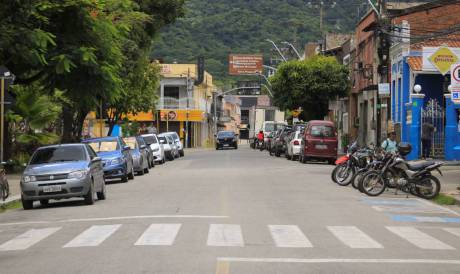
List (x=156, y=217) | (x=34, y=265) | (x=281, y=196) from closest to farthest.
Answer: (x=34, y=265), (x=156, y=217), (x=281, y=196)

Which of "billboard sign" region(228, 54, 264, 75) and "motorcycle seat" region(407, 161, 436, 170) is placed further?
"billboard sign" region(228, 54, 264, 75)

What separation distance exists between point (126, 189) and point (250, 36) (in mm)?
71398

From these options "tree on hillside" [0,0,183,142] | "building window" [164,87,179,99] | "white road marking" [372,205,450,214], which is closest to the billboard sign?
"building window" [164,87,179,99]

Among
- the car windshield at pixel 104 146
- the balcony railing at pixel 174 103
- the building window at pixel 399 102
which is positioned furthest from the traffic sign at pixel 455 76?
the balcony railing at pixel 174 103

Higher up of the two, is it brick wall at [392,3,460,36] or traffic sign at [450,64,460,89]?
brick wall at [392,3,460,36]

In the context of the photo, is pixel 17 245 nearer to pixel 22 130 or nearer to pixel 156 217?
pixel 156 217

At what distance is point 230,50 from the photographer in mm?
94250

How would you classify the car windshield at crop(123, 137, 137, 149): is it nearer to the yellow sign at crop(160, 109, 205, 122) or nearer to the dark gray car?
the dark gray car

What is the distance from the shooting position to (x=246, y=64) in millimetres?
79562

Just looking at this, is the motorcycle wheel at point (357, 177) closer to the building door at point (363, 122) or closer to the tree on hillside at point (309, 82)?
the building door at point (363, 122)

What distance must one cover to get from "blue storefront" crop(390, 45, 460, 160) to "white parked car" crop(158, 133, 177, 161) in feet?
45.6

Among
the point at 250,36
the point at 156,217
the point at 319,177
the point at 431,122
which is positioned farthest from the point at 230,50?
the point at 156,217

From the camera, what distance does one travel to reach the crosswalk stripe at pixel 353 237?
1300 centimetres

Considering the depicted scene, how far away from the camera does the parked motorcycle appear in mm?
22266
